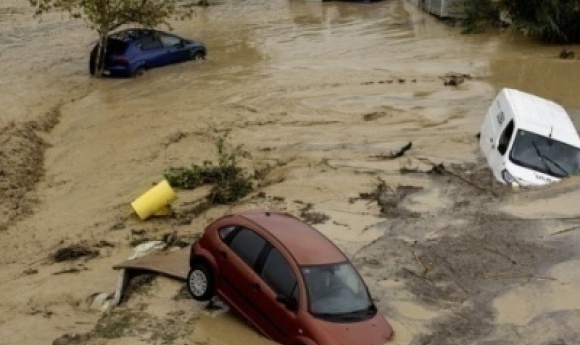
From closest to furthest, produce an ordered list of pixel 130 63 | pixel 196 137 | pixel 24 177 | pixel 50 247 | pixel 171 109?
1. pixel 50 247
2. pixel 24 177
3. pixel 196 137
4. pixel 171 109
5. pixel 130 63

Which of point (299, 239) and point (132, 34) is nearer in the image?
point (299, 239)

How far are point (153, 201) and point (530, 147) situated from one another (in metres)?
6.49

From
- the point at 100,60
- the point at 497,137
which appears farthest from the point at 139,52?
the point at 497,137

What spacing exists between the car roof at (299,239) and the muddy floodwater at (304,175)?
105 centimetres

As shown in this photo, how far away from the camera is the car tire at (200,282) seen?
1117 centimetres

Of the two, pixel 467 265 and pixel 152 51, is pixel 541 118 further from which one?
pixel 152 51

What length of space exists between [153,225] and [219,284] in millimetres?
4416

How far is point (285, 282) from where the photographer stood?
10336 millimetres

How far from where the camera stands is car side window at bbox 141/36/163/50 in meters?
26.1

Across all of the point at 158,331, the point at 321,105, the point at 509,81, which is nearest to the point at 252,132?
the point at 321,105

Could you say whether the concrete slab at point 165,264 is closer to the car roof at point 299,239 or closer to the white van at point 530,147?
the car roof at point 299,239

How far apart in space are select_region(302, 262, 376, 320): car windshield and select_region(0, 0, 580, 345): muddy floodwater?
687 millimetres

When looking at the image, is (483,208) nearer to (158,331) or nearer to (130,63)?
(158,331)

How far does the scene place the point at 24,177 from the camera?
58.4 ft
